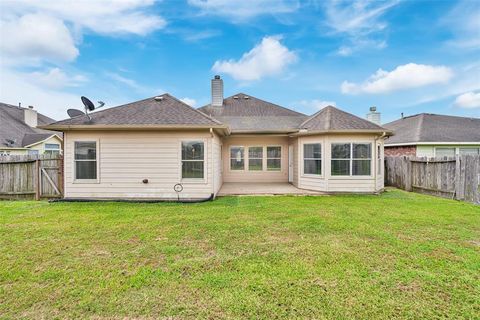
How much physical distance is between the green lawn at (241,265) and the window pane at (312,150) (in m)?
3.79

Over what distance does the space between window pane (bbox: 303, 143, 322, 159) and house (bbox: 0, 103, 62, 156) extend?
16302mm

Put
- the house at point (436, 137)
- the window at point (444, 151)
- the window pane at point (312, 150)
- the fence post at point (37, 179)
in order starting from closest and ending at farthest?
1. the fence post at point (37, 179)
2. the window pane at point (312, 150)
3. the house at point (436, 137)
4. the window at point (444, 151)

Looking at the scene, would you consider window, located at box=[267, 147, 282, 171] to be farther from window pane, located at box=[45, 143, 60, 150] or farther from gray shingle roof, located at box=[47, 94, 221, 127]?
window pane, located at box=[45, 143, 60, 150]

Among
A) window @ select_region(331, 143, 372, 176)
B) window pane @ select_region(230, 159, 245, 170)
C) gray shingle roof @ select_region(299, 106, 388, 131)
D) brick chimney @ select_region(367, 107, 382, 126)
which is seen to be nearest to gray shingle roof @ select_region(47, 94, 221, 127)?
gray shingle roof @ select_region(299, 106, 388, 131)

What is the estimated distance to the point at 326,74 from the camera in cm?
1641

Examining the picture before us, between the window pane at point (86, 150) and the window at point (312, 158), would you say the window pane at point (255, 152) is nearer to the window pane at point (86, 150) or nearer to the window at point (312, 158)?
the window at point (312, 158)

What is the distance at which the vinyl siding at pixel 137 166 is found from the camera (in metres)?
8.52

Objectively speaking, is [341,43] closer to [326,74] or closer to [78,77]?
[326,74]

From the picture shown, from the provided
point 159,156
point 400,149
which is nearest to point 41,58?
point 159,156

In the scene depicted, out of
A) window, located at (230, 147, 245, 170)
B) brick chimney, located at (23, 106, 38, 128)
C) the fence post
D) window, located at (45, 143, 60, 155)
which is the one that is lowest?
the fence post

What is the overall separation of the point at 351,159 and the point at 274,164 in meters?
4.27

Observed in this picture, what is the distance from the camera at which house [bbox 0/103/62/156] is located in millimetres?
16594

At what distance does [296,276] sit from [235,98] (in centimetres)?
1484

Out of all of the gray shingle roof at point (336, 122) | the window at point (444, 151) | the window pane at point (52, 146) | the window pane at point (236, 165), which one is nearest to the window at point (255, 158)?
the window pane at point (236, 165)
